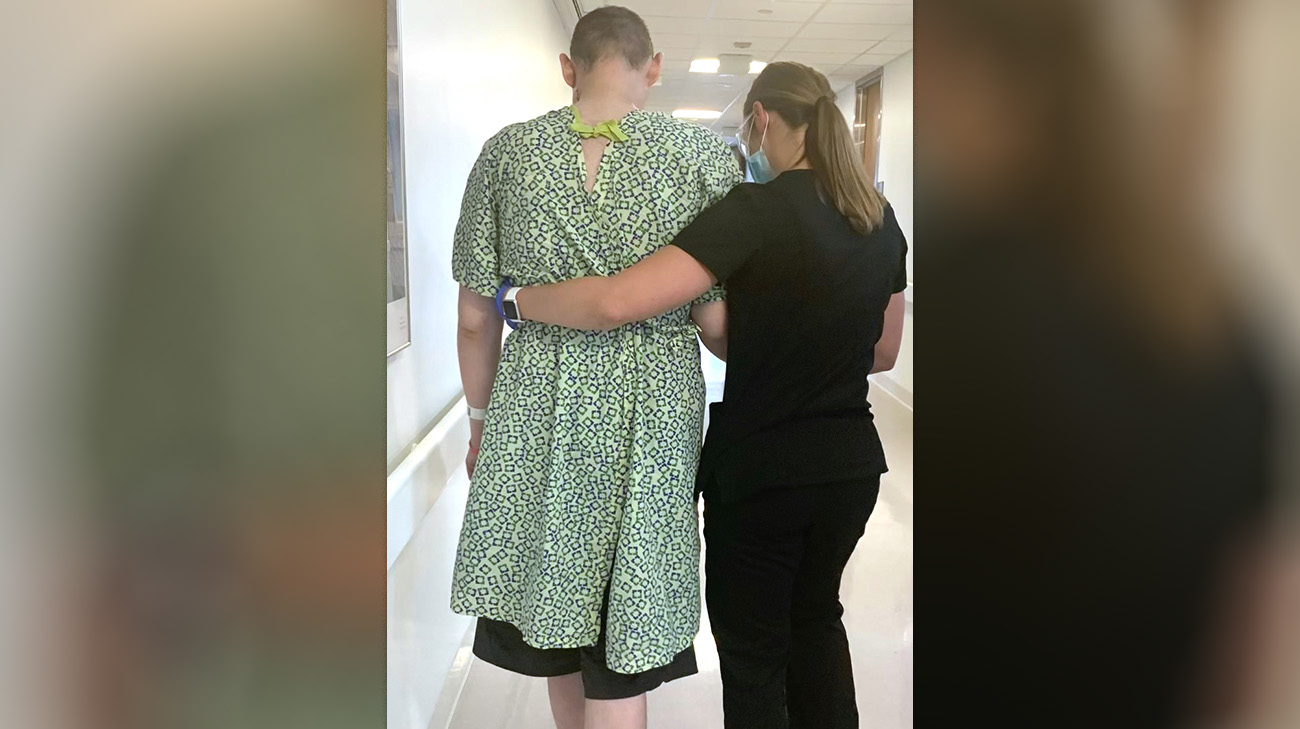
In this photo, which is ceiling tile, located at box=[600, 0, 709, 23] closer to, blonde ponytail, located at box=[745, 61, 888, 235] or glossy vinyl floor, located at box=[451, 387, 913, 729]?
blonde ponytail, located at box=[745, 61, 888, 235]

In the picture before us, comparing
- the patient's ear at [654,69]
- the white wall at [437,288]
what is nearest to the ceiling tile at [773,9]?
the patient's ear at [654,69]

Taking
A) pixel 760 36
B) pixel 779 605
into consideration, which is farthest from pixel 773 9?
pixel 779 605

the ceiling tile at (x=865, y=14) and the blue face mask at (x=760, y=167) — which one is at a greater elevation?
the ceiling tile at (x=865, y=14)

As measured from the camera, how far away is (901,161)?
536 millimetres

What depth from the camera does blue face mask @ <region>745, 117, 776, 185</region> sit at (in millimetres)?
810

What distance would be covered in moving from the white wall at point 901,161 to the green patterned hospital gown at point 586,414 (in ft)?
0.81

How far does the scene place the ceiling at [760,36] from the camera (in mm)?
593

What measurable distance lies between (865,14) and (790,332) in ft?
0.94

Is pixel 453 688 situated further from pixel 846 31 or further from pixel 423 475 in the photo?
pixel 846 31

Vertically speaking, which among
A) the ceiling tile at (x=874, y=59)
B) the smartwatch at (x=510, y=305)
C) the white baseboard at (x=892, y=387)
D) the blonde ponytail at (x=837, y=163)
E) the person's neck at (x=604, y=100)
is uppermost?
the person's neck at (x=604, y=100)

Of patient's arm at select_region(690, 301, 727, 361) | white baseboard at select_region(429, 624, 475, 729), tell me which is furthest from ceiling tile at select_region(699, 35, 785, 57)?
white baseboard at select_region(429, 624, 475, 729)

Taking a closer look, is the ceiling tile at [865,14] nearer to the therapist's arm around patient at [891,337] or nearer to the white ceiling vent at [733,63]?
the white ceiling vent at [733,63]

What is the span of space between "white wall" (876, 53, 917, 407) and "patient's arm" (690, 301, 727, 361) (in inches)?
9.7
